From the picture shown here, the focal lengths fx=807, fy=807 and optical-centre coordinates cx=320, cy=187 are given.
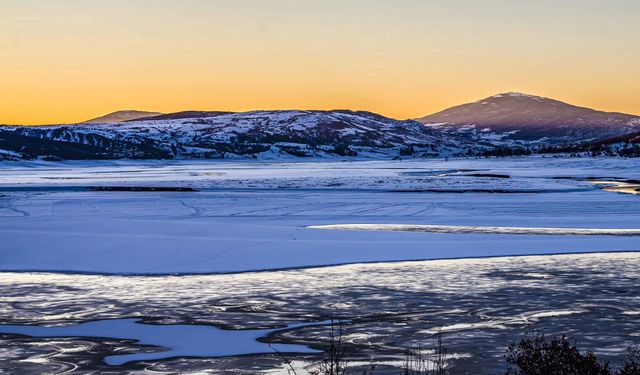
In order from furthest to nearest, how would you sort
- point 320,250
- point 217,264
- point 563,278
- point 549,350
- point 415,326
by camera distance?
point 320,250, point 217,264, point 563,278, point 415,326, point 549,350

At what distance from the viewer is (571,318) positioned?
1238 centimetres

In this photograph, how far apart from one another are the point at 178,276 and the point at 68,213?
15728mm

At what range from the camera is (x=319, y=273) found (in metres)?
17.7

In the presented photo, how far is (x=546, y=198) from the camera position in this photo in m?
39.5

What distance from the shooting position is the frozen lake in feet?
37.3

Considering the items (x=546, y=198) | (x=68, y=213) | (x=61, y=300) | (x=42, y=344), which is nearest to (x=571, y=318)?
(x=42, y=344)

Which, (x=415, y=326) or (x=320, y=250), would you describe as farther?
(x=320, y=250)

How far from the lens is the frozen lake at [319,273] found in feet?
37.3

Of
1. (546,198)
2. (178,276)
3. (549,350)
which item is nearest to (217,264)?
(178,276)

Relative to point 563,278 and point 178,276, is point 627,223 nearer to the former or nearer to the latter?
point 563,278

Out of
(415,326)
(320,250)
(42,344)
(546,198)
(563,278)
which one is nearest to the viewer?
(42,344)

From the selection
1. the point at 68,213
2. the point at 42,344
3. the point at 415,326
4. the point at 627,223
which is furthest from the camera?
the point at 68,213

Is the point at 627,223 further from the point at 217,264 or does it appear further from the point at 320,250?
the point at 217,264

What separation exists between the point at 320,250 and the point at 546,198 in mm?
21502
